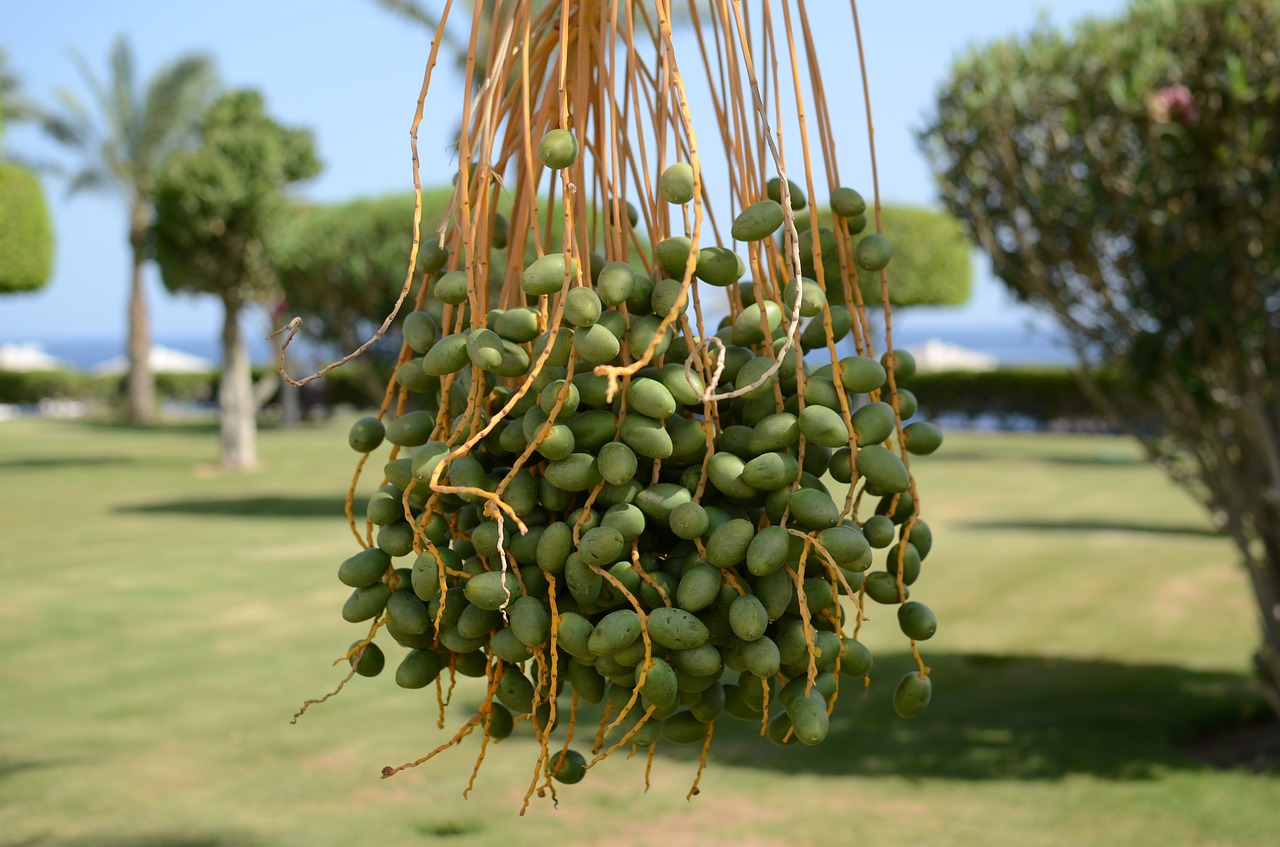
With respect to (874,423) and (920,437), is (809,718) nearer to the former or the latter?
(874,423)

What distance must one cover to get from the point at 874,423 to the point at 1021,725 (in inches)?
224

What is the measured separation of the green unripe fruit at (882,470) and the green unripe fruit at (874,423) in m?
0.01

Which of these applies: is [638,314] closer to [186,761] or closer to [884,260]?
[884,260]

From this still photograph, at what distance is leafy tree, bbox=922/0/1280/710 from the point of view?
5055mm

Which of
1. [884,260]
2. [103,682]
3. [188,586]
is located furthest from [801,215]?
[188,586]

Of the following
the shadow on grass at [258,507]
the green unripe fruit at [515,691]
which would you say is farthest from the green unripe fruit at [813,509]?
the shadow on grass at [258,507]

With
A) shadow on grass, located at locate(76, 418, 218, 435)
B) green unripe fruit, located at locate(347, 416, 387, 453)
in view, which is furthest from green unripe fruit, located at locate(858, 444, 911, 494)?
shadow on grass, located at locate(76, 418, 218, 435)

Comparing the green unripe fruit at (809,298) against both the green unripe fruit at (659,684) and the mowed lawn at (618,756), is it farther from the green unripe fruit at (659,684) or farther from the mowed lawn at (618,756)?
the mowed lawn at (618,756)

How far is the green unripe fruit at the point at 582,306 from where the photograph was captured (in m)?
1.10

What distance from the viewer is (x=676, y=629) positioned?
114cm

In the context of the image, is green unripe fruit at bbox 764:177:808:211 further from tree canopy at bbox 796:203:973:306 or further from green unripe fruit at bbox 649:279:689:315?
→ tree canopy at bbox 796:203:973:306

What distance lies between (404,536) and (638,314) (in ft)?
1.08

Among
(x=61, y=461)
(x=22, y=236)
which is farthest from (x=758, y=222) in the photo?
(x=61, y=461)

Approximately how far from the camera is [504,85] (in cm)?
131
